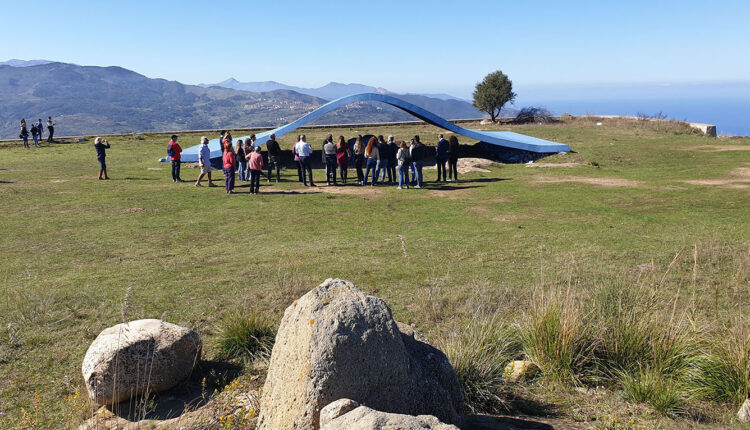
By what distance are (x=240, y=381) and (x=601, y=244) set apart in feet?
23.7

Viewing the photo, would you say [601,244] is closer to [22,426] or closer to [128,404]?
[128,404]

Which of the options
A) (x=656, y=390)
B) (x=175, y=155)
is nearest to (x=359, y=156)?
(x=175, y=155)

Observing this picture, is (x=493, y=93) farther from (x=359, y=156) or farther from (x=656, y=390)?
(x=656, y=390)

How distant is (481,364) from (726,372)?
6.84 feet

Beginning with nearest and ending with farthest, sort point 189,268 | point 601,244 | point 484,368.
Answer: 1. point 484,368
2. point 189,268
3. point 601,244

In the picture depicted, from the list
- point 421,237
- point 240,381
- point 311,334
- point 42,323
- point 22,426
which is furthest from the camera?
point 421,237

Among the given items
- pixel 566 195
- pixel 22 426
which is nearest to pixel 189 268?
pixel 22 426

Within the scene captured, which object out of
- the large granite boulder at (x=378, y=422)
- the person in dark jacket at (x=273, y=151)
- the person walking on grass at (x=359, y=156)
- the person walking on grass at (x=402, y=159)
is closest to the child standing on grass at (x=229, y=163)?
the person in dark jacket at (x=273, y=151)

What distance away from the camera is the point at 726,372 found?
4559 millimetres

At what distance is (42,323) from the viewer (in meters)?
6.59

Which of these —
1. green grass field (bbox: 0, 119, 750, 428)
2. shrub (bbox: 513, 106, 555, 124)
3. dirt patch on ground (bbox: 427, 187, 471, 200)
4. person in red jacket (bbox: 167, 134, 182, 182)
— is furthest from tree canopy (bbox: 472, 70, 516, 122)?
person in red jacket (bbox: 167, 134, 182, 182)

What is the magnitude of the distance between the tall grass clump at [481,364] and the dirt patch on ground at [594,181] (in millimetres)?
13288

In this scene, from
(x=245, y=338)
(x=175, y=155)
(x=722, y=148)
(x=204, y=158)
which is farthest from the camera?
(x=722, y=148)

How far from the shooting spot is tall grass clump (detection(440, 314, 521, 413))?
464cm
